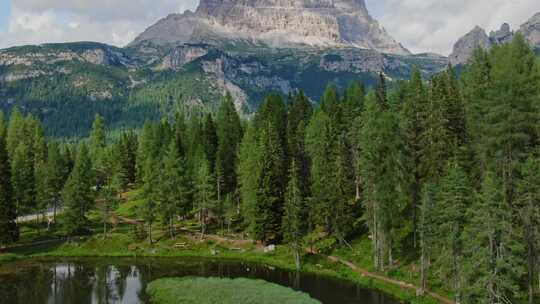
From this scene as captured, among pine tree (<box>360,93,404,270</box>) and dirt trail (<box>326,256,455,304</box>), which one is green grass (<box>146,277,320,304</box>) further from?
pine tree (<box>360,93,404,270</box>)

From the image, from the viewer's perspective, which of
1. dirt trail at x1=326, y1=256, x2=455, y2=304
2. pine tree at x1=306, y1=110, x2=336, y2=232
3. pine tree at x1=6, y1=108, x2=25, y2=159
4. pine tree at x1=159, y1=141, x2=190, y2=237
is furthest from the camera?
pine tree at x1=6, y1=108, x2=25, y2=159

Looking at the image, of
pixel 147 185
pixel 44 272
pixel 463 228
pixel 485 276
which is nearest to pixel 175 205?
pixel 147 185

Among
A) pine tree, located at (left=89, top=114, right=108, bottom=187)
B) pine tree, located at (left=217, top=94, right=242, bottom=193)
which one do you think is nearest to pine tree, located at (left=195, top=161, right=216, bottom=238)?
pine tree, located at (left=217, top=94, right=242, bottom=193)

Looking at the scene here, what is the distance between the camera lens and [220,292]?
193 feet

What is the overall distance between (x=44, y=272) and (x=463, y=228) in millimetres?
55600

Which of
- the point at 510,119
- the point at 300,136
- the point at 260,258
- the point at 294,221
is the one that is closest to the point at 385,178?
the point at 294,221

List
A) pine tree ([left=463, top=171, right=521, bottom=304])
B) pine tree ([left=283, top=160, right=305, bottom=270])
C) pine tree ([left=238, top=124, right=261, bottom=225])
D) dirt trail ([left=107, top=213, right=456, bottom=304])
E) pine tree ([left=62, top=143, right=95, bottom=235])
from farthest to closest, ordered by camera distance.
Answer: pine tree ([left=62, top=143, right=95, bottom=235]) → pine tree ([left=238, top=124, right=261, bottom=225]) → pine tree ([left=283, top=160, right=305, bottom=270]) → dirt trail ([left=107, top=213, right=456, bottom=304]) → pine tree ([left=463, top=171, right=521, bottom=304])

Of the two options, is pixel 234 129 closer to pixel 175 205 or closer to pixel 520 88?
pixel 175 205

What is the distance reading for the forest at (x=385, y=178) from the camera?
49.7 metres

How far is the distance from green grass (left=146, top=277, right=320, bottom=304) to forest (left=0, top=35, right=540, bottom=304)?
555 inches

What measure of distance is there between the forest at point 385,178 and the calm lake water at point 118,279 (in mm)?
6923

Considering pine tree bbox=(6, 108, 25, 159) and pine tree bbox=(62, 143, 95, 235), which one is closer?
pine tree bbox=(62, 143, 95, 235)

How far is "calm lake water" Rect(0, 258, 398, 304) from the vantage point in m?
59.3

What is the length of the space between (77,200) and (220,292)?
4173cm
